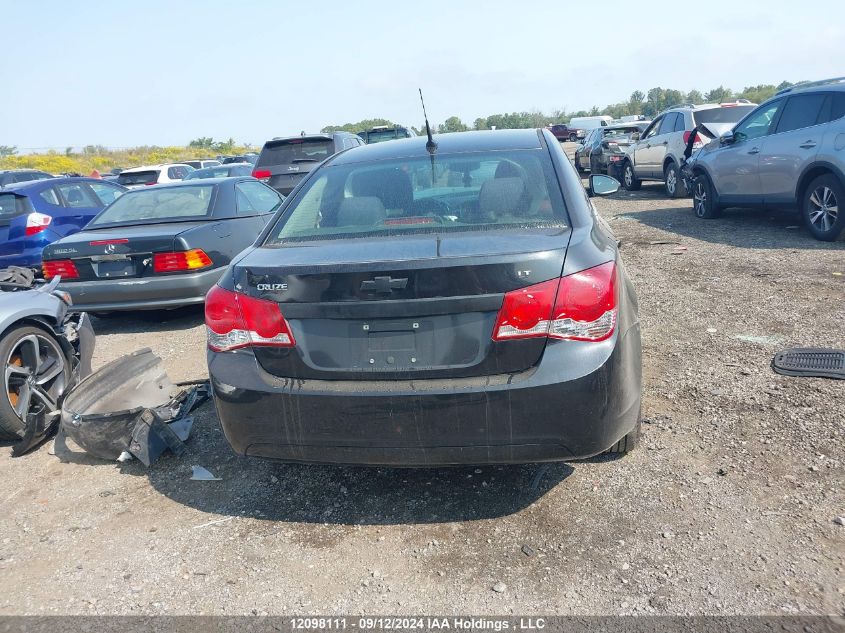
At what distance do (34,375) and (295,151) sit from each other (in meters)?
9.01

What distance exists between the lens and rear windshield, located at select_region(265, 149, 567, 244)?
3.23 metres

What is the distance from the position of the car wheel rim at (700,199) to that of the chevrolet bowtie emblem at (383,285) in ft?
32.2

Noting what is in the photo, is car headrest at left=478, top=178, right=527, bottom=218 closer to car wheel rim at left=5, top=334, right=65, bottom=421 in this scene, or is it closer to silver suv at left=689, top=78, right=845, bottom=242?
car wheel rim at left=5, top=334, right=65, bottom=421

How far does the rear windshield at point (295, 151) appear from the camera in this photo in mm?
12672

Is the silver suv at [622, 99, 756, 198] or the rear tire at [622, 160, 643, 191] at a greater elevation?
the silver suv at [622, 99, 756, 198]

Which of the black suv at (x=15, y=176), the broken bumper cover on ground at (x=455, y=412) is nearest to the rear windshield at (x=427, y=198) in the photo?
the broken bumper cover on ground at (x=455, y=412)

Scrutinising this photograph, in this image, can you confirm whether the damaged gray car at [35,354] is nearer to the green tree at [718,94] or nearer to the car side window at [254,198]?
the car side window at [254,198]

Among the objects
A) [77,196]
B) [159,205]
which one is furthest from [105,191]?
[159,205]

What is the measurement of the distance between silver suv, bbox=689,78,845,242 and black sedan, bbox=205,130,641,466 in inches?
264

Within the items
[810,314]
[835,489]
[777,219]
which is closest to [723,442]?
[835,489]

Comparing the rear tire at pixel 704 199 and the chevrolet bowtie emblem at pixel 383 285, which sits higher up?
the chevrolet bowtie emblem at pixel 383 285

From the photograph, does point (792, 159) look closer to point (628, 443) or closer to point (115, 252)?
point (628, 443)

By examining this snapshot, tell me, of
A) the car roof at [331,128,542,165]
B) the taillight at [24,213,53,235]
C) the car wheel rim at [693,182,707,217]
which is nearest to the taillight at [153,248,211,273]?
the car roof at [331,128,542,165]

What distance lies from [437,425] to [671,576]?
1049 millimetres
